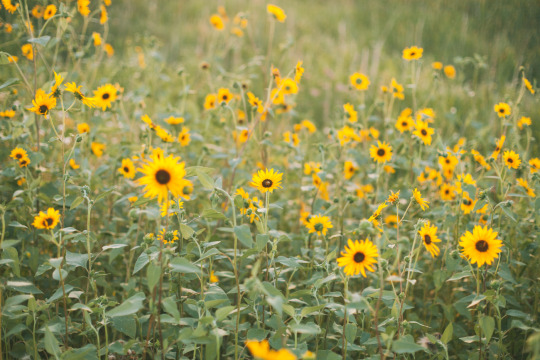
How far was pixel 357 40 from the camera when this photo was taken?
628 cm

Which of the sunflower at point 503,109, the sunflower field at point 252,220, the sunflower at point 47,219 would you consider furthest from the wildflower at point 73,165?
the sunflower at point 503,109

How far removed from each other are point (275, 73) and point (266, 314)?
947 millimetres

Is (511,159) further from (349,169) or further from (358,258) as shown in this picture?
(358,258)

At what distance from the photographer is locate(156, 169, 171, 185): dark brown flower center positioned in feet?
3.77

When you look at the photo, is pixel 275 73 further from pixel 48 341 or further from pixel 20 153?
pixel 48 341

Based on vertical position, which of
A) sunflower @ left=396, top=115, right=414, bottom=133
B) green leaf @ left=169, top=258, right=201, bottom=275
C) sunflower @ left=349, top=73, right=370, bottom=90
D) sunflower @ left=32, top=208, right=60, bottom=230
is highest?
sunflower @ left=349, top=73, right=370, bottom=90

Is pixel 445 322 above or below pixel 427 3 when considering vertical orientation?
below

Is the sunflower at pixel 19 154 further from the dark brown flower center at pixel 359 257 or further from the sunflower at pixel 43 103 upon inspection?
the dark brown flower center at pixel 359 257

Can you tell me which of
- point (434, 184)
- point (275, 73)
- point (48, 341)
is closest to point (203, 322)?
point (48, 341)

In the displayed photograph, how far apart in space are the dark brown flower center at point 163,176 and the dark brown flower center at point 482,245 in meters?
1.02

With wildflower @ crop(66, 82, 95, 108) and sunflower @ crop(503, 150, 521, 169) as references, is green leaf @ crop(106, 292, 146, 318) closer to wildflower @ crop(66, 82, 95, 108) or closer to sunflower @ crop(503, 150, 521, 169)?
wildflower @ crop(66, 82, 95, 108)

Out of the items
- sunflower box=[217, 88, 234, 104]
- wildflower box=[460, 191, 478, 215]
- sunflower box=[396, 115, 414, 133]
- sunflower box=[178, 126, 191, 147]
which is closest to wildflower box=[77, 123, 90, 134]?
sunflower box=[178, 126, 191, 147]

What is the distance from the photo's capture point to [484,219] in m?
1.96

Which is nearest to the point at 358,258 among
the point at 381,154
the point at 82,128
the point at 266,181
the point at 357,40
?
the point at 266,181
